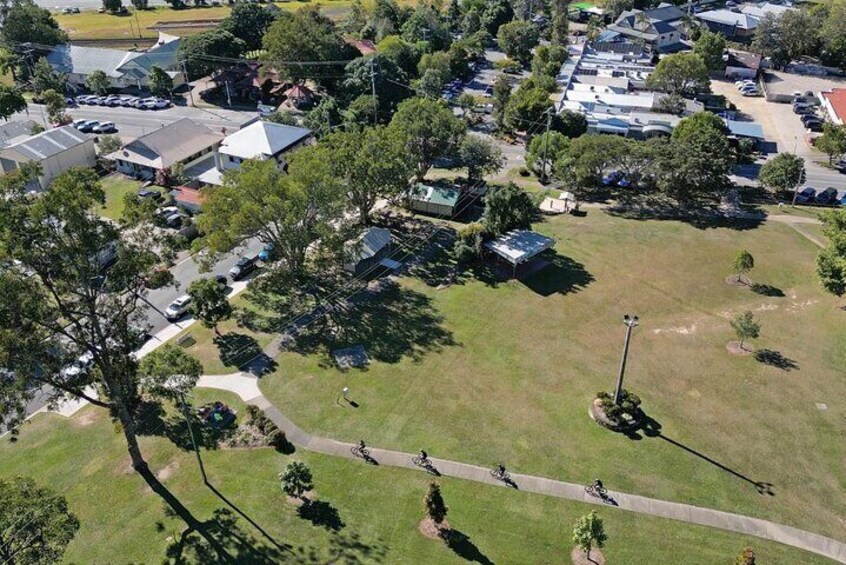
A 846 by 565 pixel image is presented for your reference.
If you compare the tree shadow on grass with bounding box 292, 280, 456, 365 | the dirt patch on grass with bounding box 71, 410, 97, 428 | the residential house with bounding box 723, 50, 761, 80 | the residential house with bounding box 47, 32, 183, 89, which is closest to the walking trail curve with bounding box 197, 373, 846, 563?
the tree shadow on grass with bounding box 292, 280, 456, 365

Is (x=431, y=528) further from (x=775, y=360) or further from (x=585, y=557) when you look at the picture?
(x=775, y=360)

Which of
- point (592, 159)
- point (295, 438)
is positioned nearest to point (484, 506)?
point (295, 438)

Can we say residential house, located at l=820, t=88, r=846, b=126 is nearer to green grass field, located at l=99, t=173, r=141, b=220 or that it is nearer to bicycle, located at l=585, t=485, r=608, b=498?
bicycle, located at l=585, t=485, r=608, b=498

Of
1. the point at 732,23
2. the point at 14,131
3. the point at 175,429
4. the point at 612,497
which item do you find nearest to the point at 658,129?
the point at 612,497

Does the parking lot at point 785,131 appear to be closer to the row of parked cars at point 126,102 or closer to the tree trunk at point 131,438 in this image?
the tree trunk at point 131,438

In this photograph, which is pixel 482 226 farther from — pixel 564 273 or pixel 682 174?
pixel 682 174

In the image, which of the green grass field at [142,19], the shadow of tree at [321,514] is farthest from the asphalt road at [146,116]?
the shadow of tree at [321,514]
